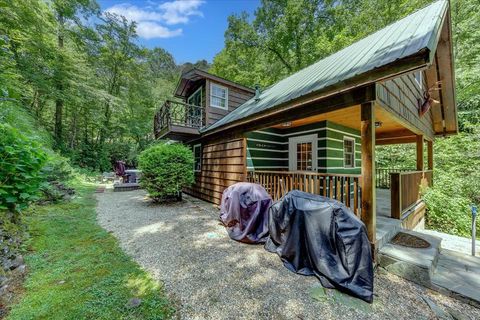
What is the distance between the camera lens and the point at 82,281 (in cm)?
242

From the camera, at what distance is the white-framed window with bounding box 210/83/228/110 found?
8531 mm

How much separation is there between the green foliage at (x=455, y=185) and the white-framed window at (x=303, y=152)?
3589mm

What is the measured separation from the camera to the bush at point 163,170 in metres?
6.57

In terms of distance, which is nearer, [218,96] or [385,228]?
[385,228]

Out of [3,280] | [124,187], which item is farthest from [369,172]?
[124,187]

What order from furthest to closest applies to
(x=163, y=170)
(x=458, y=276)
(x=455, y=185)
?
1. (x=455, y=185)
2. (x=163, y=170)
3. (x=458, y=276)

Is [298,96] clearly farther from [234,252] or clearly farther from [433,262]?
[433,262]

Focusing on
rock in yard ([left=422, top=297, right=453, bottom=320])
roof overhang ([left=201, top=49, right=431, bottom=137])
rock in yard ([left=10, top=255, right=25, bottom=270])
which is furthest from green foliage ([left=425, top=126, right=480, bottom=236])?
rock in yard ([left=10, top=255, right=25, bottom=270])

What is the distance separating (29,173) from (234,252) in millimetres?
3358

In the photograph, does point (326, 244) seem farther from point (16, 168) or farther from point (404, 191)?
point (16, 168)

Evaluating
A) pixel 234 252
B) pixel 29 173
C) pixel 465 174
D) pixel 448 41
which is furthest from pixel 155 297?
pixel 465 174

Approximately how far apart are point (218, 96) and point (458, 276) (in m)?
8.46

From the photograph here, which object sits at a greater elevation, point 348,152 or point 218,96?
point 218,96

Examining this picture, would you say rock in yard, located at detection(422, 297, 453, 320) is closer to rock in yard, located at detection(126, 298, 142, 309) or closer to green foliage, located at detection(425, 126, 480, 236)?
Answer: rock in yard, located at detection(126, 298, 142, 309)
